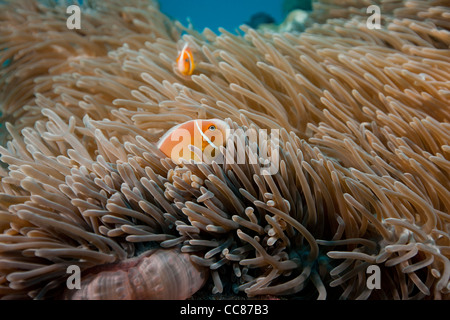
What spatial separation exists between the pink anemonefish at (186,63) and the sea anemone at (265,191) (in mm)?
73

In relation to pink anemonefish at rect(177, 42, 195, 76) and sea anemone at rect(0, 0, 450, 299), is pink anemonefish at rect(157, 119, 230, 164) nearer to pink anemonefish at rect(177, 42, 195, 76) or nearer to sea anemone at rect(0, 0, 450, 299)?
sea anemone at rect(0, 0, 450, 299)

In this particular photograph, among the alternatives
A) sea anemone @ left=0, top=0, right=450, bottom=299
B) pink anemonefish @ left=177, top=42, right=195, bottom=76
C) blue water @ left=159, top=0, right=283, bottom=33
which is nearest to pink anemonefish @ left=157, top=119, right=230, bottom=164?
sea anemone @ left=0, top=0, right=450, bottom=299

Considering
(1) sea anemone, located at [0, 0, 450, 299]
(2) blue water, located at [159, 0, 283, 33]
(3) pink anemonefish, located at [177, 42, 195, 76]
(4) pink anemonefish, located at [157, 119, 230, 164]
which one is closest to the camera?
(1) sea anemone, located at [0, 0, 450, 299]

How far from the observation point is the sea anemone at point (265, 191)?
1177 mm

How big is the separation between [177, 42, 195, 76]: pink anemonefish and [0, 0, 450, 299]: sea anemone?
73mm

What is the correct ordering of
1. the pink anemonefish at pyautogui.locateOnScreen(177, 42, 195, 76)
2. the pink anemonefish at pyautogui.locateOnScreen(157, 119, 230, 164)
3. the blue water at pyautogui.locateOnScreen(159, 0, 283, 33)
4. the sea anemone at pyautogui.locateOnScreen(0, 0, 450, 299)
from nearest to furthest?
the sea anemone at pyautogui.locateOnScreen(0, 0, 450, 299) → the pink anemonefish at pyautogui.locateOnScreen(157, 119, 230, 164) → the pink anemonefish at pyautogui.locateOnScreen(177, 42, 195, 76) → the blue water at pyautogui.locateOnScreen(159, 0, 283, 33)

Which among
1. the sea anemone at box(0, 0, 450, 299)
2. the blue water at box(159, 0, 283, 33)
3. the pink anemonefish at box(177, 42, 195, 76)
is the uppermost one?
the blue water at box(159, 0, 283, 33)

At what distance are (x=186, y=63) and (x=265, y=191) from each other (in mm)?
1070

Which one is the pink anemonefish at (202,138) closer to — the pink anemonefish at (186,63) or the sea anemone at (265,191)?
the sea anemone at (265,191)

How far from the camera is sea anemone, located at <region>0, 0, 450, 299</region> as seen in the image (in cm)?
118

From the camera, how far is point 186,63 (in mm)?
1984

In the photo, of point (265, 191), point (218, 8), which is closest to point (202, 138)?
point (265, 191)

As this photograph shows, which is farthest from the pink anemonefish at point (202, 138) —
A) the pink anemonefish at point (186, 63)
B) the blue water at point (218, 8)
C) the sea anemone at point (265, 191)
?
the blue water at point (218, 8)

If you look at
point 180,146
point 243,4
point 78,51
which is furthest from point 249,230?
point 243,4
